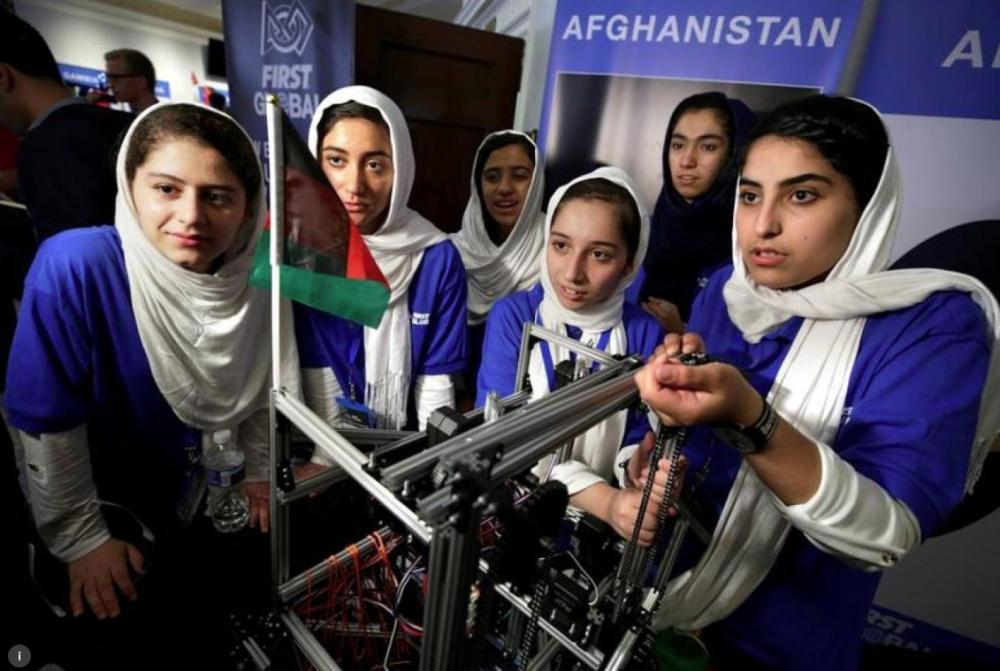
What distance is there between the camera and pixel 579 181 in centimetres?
144

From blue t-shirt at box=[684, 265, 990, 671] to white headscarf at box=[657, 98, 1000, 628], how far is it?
0.03 meters

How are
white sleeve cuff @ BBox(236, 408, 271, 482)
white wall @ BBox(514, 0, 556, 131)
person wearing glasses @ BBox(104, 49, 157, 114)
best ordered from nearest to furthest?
white sleeve cuff @ BBox(236, 408, 271, 482) → white wall @ BBox(514, 0, 556, 131) → person wearing glasses @ BBox(104, 49, 157, 114)

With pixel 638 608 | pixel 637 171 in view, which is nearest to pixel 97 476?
pixel 638 608

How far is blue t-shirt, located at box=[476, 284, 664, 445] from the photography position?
135 centimetres

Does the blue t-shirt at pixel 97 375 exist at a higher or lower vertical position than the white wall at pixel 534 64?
lower

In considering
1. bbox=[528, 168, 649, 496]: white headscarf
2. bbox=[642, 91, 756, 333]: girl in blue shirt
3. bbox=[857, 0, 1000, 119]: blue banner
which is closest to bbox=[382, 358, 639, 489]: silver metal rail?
bbox=[528, 168, 649, 496]: white headscarf

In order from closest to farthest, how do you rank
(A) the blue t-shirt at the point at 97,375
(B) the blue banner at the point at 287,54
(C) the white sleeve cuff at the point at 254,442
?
(A) the blue t-shirt at the point at 97,375, (C) the white sleeve cuff at the point at 254,442, (B) the blue banner at the point at 287,54

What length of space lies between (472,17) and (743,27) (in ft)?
10.5

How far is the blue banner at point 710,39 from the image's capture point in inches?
68.6

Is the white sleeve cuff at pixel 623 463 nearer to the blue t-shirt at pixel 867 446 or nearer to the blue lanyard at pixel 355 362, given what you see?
the blue t-shirt at pixel 867 446

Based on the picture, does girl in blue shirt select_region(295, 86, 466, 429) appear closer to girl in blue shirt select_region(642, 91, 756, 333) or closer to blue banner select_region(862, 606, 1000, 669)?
girl in blue shirt select_region(642, 91, 756, 333)

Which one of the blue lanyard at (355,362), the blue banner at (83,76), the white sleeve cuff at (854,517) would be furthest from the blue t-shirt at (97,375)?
the blue banner at (83,76)

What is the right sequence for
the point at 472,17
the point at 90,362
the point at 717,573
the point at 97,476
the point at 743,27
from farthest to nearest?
the point at 472,17
the point at 743,27
the point at 97,476
the point at 90,362
the point at 717,573

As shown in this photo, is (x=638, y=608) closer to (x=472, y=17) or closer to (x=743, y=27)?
(x=743, y=27)
